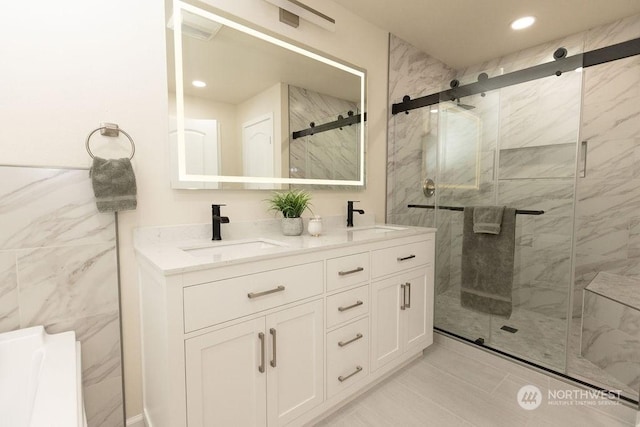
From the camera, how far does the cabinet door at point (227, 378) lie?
3.53ft

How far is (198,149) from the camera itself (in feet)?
5.16

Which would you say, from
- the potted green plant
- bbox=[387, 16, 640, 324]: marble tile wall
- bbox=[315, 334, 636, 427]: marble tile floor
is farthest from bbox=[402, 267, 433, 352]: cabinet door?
the potted green plant

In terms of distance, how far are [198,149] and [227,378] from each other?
1.08 metres

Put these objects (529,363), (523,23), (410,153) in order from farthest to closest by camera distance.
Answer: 1. (410,153)
2. (523,23)
3. (529,363)

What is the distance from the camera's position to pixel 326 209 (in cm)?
218

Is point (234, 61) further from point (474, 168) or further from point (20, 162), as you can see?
point (474, 168)

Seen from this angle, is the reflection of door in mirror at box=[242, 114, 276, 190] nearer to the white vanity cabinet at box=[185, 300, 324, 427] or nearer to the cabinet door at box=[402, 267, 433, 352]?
the white vanity cabinet at box=[185, 300, 324, 427]

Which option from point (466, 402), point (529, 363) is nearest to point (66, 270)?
point (466, 402)

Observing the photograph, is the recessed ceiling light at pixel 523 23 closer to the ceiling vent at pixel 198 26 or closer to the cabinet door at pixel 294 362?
the ceiling vent at pixel 198 26

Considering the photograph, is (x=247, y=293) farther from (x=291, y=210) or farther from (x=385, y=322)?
(x=385, y=322)

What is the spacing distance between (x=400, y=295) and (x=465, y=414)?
2.19 feet

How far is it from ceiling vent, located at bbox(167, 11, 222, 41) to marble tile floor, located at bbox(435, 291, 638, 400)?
8.06 ft

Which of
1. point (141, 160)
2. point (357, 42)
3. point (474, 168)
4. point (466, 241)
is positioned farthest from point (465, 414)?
point (357, 42)

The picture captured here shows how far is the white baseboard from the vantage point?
1.42m
